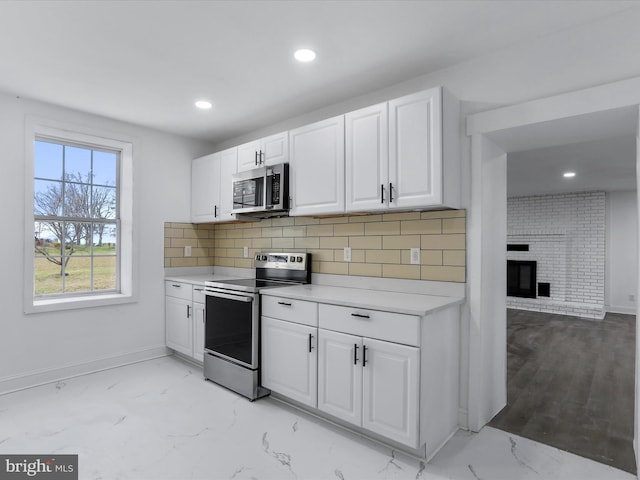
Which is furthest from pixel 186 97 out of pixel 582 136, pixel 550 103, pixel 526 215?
pixel 526 215

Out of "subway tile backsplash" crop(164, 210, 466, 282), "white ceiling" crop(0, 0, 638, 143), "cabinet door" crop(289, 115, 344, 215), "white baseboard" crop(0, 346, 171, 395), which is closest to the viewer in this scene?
"white ceiling" crop(0, 0, 638, 143)

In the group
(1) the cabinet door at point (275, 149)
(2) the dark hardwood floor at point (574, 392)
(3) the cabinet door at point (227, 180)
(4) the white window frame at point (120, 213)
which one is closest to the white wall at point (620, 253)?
(2) the dark hardwood floor at point (574, 392)

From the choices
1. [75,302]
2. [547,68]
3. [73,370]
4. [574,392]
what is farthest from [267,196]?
[574,392]

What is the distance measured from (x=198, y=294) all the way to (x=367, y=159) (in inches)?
80.6

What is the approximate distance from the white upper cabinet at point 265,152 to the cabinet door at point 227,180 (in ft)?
0.32

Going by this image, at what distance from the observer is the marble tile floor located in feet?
6.41

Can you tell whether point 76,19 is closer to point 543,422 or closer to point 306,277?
point 306,277

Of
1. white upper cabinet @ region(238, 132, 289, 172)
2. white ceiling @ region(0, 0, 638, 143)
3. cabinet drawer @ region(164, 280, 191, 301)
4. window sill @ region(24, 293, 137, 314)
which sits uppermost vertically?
white ceiling @ region(0, 0, 638, 143)

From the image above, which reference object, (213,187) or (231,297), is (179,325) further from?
(213,187)

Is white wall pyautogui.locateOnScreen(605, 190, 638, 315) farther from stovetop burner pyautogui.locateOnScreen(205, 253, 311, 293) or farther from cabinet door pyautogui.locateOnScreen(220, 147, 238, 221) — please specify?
cabinet door pyautogui.locateOnScreen(220, 147, 238, 221)

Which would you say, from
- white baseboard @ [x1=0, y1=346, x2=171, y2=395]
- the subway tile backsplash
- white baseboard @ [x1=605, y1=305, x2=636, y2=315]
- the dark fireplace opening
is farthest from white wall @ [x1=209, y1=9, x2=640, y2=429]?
white baseboard @ [x1=605, y1=305, x2=636, y2=315]

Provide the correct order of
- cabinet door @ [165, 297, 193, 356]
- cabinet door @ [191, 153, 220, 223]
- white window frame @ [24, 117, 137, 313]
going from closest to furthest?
white window frame @ [24, 117, 137, 313] < cabinet door @ [165, 297, 193, 356] < cabinet door @ [191, 153, 220, 223]

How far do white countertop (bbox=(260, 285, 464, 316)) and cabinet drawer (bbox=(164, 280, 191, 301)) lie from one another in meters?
1.19

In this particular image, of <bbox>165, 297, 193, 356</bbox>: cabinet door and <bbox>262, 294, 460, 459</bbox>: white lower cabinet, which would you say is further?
<bbox>165, 297, 193, 356</bbox>: cabinet door
